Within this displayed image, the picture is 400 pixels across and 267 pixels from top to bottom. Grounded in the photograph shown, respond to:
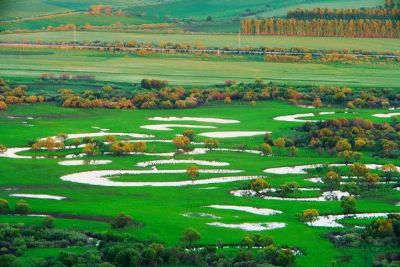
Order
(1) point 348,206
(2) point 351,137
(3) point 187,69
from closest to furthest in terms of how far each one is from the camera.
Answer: (1) point 348,206, (2) point 351,137, (3) point 187,69

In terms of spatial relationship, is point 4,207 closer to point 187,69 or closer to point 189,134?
point 189,134

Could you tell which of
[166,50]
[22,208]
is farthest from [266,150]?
[166,50]

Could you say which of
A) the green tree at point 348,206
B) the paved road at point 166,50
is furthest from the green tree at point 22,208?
the paved road at point 166,50

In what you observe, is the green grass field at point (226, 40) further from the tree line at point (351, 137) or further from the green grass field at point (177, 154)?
the tree line at point (351, 137)

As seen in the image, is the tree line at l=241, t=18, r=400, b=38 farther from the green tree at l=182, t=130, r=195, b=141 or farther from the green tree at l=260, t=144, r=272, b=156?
the green tree at l=260, t=144, r=272, b=156

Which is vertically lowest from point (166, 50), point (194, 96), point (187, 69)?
point (187, 69)

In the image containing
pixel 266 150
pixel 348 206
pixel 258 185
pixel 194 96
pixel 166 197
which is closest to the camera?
pixel 348 206

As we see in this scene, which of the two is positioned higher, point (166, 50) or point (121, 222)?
point (121, 222)

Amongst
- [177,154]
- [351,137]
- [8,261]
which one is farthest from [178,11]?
[8,261]

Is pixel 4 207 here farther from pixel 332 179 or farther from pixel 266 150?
pixel 266 150

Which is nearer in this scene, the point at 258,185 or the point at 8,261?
the point at 8,261
